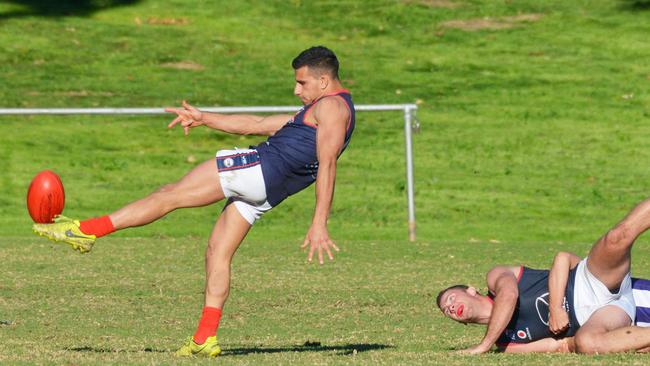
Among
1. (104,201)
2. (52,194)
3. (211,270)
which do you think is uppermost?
(52,194)

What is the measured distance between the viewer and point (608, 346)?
792 centimetres

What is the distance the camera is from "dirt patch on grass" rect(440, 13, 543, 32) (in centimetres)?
3197

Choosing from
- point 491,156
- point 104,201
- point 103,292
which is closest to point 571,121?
point 491,156

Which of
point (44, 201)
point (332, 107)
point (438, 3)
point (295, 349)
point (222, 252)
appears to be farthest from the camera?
point (438, 3)

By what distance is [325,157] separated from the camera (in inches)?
313

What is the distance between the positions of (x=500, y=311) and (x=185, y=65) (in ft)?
71.8

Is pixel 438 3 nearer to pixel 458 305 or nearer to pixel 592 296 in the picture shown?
pixel 458 305

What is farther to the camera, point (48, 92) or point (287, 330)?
point (48, 92)

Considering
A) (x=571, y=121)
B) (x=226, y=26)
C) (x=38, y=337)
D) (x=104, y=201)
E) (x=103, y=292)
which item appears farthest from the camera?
(x=226, y=26)

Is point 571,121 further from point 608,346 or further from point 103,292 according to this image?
point 608,346

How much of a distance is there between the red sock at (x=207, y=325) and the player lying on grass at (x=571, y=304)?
1.52 metres

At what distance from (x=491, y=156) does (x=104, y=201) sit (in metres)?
7.34

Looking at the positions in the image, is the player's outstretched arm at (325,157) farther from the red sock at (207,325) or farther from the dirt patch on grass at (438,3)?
the dirt patch on grass at (438,3)

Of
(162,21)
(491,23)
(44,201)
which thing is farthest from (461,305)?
(162,21)
